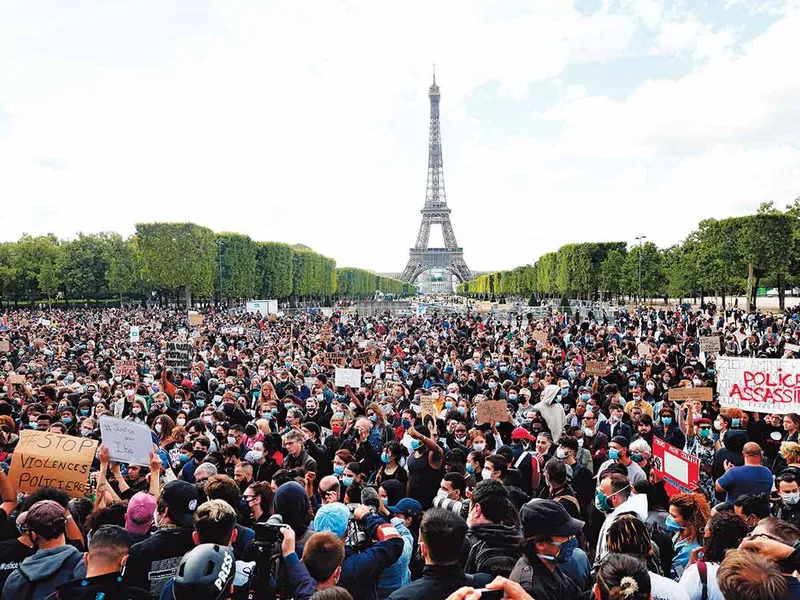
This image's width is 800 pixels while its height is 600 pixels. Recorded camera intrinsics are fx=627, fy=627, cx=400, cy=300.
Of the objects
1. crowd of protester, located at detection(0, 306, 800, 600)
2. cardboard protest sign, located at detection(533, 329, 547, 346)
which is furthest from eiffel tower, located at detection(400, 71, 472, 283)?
crowd of protester, located at detection(0, 306, 800, 600)

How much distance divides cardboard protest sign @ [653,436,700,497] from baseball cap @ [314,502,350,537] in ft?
11.3

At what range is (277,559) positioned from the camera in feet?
10.7

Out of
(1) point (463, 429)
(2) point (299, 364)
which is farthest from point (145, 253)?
(1) point (463, 429)

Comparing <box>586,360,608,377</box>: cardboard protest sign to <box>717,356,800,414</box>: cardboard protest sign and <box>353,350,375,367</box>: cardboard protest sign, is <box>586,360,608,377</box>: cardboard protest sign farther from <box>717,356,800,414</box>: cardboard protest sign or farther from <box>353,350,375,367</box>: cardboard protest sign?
<box>353,350,375,367</box>: cardboard protest sign

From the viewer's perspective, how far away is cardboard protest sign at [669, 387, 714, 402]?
30.2 feet

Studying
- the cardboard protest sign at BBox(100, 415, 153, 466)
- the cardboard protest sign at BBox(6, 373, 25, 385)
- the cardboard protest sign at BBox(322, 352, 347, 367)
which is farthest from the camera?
the cardboard protest sign at BBox(322, 352, 347, 367)

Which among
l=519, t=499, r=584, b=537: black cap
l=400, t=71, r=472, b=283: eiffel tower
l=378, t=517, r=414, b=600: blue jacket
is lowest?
l=378, t=517, r=414, b=600: blue jacket

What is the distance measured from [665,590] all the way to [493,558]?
858mm

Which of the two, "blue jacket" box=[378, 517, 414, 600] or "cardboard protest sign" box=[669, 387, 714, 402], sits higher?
"cardboard protest sign" box=[669, 387, 714, 402]

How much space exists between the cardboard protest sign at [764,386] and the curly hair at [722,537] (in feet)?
16.5

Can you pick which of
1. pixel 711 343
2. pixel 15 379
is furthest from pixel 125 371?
pixel 711 343

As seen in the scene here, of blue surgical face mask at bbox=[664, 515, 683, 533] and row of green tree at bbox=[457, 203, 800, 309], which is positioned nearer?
blue surgical face mask at bbox=[664, 515, 683, 533]

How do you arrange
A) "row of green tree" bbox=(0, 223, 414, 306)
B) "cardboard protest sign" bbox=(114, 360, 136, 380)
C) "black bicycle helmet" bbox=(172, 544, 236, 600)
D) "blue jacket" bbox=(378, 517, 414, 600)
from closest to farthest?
"black bicycle helmet" bbox=(172, 544, 236, 600), "blue jacket" bbox=(378, 517, 414, 600), "cardboard protest sign" bbox=(114, 360, 136, 380), "row of green tree" bbox=(0, 223, 414, 306)

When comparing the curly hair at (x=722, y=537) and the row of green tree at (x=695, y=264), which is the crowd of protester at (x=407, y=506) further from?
the row of green tree at (x=695, y=264)
